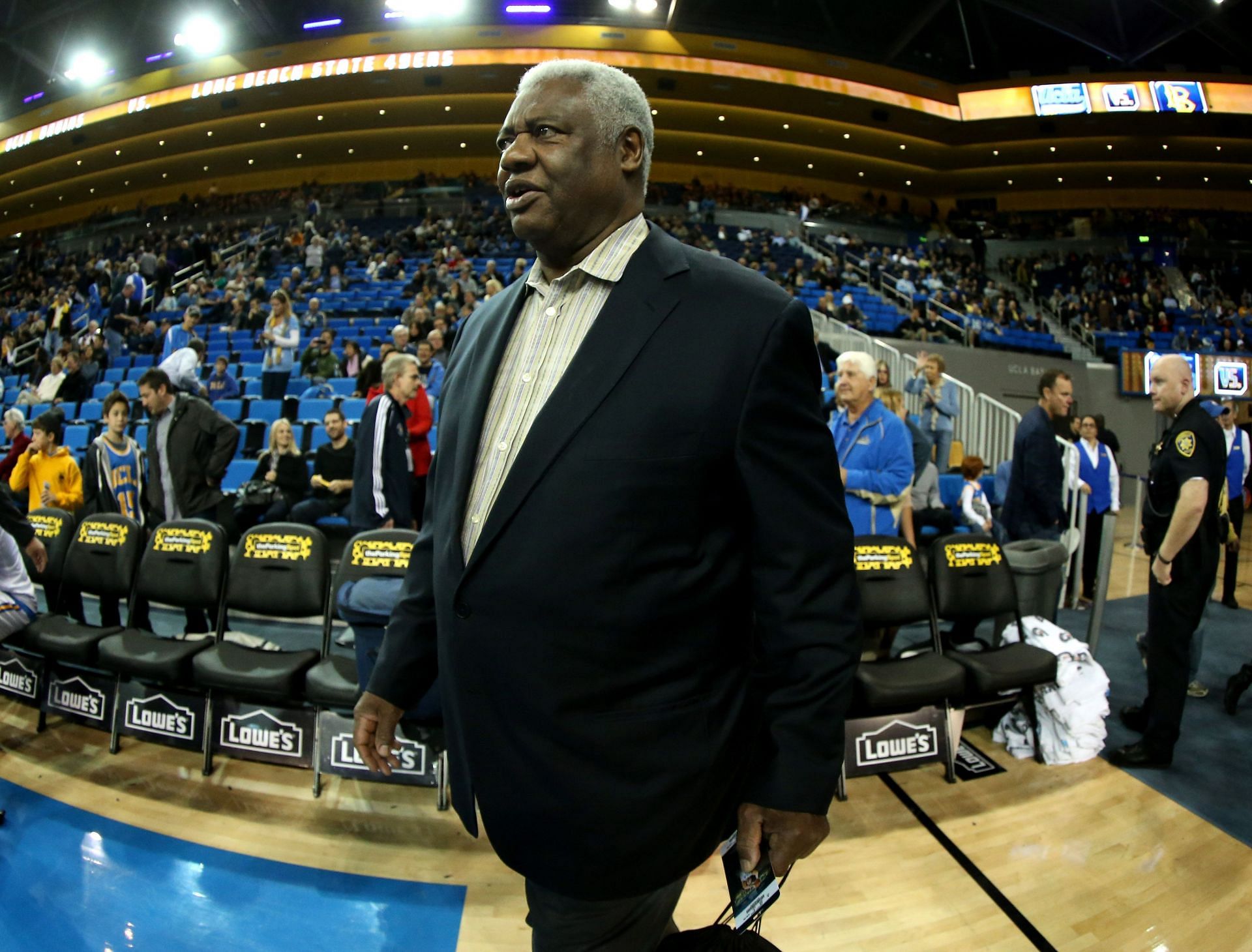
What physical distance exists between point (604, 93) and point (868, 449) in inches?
109

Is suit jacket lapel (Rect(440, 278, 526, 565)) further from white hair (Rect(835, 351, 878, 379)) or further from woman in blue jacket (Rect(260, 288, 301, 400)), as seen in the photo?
woman in blue jacket (Rect(260, 288, 301, 400))

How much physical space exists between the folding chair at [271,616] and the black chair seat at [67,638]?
18.3 inches

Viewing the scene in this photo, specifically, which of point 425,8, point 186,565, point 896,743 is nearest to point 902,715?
point 896,743

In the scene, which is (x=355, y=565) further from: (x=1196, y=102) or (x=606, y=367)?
(x=1196, y=102)

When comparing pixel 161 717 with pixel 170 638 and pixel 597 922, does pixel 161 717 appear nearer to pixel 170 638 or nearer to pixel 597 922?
pixel 170 638

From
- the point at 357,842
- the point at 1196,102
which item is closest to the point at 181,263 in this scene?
the point at 357,842

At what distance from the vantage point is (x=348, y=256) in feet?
48.2

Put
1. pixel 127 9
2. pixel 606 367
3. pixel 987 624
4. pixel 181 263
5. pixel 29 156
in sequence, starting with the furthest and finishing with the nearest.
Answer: pixel 29 156 → pixel 127 9 → pixel 181 263 → pixel 987 624 → pixel 606 367

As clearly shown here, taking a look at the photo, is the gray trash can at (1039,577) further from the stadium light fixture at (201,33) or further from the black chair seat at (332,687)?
the stadium light fixture at (201,33)

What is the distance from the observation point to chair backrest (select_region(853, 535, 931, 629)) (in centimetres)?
308

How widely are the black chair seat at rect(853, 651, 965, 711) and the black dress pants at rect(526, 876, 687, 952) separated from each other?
1719 mm

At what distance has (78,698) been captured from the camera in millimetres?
2959

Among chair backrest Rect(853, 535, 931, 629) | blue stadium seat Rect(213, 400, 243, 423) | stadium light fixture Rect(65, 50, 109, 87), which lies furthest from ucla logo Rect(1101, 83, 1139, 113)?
stadium light fixture Rect(65, 50, 109, 87)

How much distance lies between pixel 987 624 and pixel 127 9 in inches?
810
